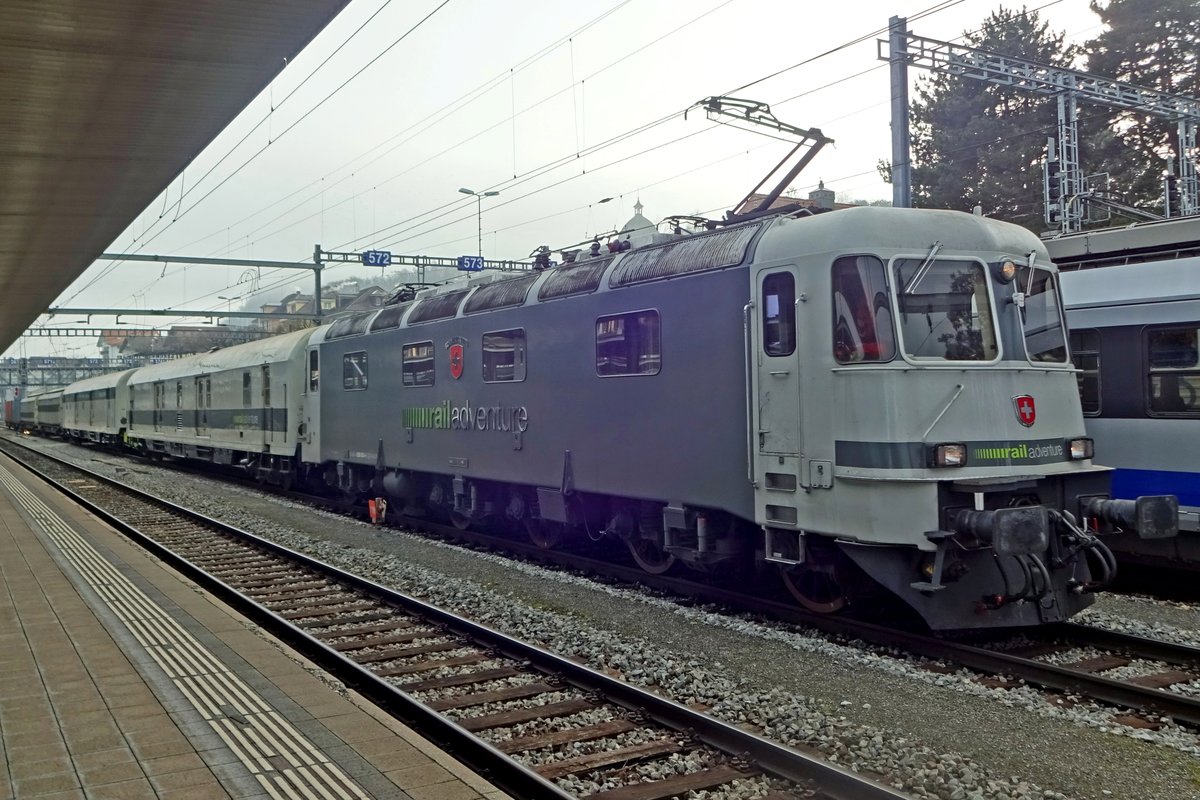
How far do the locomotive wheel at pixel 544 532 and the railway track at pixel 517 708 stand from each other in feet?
8.72

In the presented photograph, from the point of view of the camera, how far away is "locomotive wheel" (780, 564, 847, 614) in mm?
7973

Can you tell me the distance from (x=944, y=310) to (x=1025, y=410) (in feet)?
3.35

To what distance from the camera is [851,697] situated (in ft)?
20.5

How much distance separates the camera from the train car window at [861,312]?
7.61m

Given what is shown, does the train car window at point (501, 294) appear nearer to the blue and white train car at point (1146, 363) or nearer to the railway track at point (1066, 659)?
the railway track at point (1066, 659)

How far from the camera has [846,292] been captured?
774 centimetres

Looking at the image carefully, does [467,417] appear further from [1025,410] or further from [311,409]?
[1025,410]

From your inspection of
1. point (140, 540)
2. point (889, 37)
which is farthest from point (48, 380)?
point (889, 37)

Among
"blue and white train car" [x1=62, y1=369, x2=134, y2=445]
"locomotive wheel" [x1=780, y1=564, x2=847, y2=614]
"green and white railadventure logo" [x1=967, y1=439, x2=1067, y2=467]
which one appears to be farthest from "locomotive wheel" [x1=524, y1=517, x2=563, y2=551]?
"blue and white train car" [x1=62, y1=369, x2=134, y2=445]

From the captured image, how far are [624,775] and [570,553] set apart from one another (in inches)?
284

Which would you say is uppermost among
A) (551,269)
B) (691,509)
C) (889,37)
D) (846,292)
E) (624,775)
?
(889,37)

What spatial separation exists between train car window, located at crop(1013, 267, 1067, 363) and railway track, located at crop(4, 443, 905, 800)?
4538 mm

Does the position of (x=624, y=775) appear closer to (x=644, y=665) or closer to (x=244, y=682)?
(x=644, y=665)

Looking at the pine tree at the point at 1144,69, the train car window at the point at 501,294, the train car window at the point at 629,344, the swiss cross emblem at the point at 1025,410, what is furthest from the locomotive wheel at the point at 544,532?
the pine tree at the point at 1144,69
